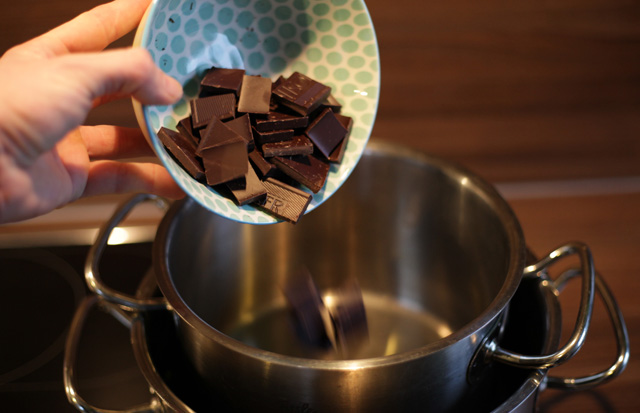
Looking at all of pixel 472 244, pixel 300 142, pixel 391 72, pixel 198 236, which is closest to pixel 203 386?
pixel 198 236

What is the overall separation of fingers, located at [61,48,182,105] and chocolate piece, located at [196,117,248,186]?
14 cm

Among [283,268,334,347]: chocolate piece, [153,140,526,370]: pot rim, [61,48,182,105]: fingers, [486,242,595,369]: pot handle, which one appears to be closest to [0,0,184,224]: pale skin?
[61,48,182,105]: fingers

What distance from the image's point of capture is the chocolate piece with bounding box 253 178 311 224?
76 centimetres

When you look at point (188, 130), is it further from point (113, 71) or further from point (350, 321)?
point (350, 321)

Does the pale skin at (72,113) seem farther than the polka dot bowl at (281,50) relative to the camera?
No

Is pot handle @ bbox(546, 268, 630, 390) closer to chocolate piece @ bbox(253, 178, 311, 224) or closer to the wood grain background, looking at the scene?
the wood grain background

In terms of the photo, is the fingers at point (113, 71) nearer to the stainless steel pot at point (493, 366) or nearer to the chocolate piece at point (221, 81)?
the chocolate piece at point (221, 81)

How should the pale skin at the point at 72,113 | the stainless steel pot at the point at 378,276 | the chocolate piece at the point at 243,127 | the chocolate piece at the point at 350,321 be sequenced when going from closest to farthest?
the pale skin at the point at 72,113, the stainless steel pot at the point at 378,276, the chocolate piece at the point at 243,127, the chocolate piece at the point at 350,321

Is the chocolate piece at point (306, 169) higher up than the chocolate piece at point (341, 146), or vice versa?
the chocolate piece at point (341, 146)

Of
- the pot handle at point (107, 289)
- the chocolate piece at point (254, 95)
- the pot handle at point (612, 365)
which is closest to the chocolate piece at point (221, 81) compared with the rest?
the chocolate piece at point (254, 95)

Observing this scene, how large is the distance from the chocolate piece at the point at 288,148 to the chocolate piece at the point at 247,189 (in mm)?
40

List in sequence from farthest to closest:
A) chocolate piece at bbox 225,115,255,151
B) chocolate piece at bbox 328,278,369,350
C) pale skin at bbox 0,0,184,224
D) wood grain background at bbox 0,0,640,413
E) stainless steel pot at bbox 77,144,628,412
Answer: wood grain background at bbox 0,0,640,413 → chocolate piece at bbox 328,278,369,350 → chocolate piece at bbox 225,115,255,151 → stainless steel pot at bbox 77,144,628,412 → pale skin at bbox 0,0,184,224

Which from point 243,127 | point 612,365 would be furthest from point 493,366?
point 243,127

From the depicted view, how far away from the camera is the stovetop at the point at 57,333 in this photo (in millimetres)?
874
